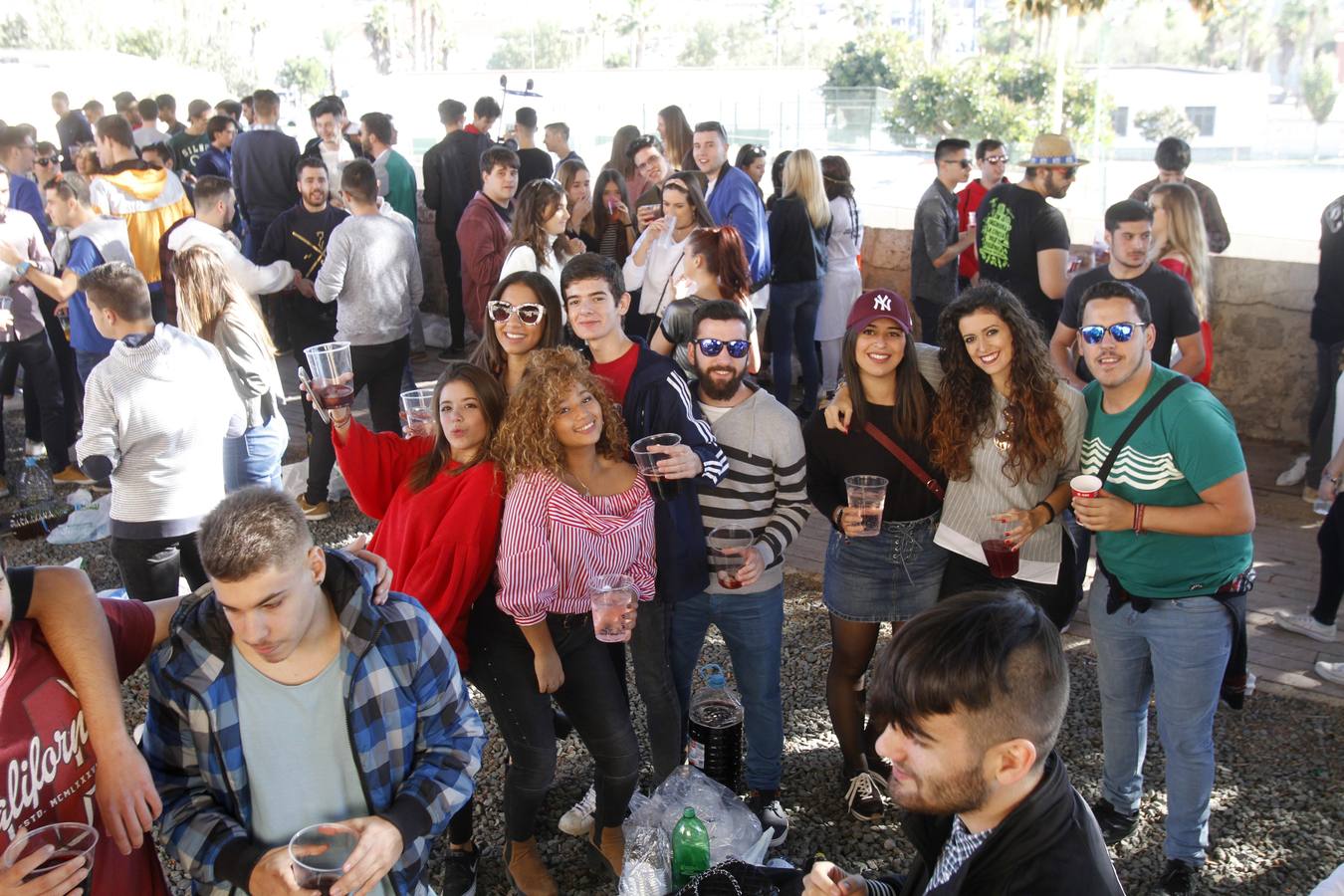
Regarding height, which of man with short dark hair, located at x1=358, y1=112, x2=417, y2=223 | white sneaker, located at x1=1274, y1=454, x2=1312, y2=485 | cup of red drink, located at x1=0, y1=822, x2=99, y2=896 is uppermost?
man with short dark hair, located at x1=358, y1=112, x2=417, y2=223

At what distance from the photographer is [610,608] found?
3.25 meters

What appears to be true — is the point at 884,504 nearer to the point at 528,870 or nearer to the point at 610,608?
the point at 610,608

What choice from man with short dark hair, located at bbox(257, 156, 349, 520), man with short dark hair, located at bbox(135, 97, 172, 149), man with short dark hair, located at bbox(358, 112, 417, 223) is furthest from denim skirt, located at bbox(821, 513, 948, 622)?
man with short dark hair, located at bbox(135, 97, 172, 149)

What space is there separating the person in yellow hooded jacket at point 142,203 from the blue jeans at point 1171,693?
6.91m

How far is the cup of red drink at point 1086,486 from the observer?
3.18 m

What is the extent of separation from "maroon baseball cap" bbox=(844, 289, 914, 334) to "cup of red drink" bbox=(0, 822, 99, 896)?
8.37 feet

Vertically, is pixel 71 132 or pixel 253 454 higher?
pixel 71 132

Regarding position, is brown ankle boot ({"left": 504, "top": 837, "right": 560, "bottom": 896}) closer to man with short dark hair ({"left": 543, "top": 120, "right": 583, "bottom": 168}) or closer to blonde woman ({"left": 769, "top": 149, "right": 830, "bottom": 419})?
blonde woman ({"left": 769, "top": 149, "right": 830, "bottom": 419})

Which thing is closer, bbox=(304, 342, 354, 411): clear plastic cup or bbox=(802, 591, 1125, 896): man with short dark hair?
bbox=(802, 591, 1125, 896): man with short dark hair

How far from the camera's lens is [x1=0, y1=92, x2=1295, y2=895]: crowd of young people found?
7.26ft

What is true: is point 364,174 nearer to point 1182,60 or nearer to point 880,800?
point 880,800

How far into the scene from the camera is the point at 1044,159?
20.1 ft

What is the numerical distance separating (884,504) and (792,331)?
4.52 m

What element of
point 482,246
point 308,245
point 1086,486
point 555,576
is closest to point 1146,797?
point 1086,486
